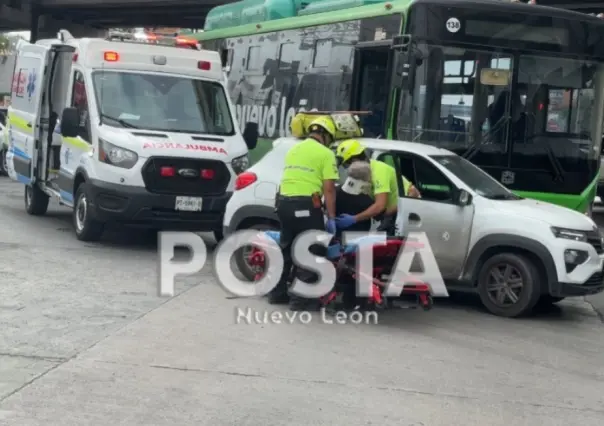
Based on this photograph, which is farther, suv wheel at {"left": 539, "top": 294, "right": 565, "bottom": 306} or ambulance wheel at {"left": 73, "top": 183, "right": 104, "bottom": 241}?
ambulance wheel at {"left": 73, "top": 183, "right": 104, "bottom": 241}

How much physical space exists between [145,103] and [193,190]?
1352 millimetres

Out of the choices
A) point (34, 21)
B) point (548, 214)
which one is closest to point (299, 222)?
point (548, 214)

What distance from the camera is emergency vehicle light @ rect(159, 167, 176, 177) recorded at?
11758mm

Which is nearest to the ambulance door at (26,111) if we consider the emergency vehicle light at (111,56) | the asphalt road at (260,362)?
the emergency vehicle light at (111,56)

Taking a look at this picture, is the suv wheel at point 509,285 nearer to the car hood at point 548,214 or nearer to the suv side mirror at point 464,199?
the car hood at point 548,214

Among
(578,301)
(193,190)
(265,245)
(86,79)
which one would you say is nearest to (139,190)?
(193,190)

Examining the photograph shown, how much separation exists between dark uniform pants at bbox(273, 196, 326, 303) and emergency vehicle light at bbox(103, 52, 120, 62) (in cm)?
470

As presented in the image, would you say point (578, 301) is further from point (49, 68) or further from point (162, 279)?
point (49, 68)

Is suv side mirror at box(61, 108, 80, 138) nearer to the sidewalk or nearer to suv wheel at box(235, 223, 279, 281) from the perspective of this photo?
suv wheel at box(235, 223, 279, 281)

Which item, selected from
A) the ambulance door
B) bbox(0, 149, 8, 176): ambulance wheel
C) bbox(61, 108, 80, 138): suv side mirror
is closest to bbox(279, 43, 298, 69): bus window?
the ambulance door

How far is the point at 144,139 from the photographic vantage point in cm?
1179

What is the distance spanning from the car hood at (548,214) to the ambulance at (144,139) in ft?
13.1

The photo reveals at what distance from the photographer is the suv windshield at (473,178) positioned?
952 centimetres

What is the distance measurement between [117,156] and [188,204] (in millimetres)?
1023
